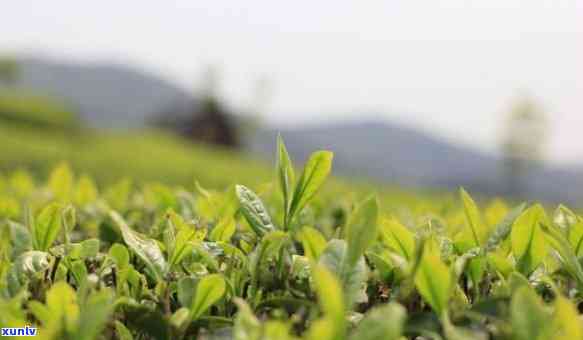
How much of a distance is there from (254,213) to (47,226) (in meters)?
0.50

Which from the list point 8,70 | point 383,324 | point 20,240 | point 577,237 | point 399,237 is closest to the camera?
point 383,324

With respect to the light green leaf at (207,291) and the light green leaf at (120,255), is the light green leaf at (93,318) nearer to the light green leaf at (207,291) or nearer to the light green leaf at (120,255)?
the light green leaf at (207,291)

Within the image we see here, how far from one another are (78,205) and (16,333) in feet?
6.10

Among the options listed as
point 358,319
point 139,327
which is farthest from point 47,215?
point 358,319

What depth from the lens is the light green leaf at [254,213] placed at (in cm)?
145

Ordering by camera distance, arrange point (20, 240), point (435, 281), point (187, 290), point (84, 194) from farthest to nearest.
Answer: point (84, 194) < point (20, 240) < point (187, 290) < point (435, 281)

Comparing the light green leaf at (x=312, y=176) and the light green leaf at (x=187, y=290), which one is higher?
the light green leaf at (x=312, y=176)

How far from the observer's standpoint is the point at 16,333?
1.05 metres

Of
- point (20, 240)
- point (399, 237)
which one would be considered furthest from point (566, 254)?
point (20, 240)

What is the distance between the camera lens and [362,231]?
1.18 meters

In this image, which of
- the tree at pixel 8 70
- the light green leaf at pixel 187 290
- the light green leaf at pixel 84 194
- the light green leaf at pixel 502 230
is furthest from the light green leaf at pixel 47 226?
the tree at pixel 8 70

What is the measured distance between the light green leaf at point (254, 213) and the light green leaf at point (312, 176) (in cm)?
7

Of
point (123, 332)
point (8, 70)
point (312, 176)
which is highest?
point (312, 176)

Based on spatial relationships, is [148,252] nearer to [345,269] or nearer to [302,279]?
[302,279]
